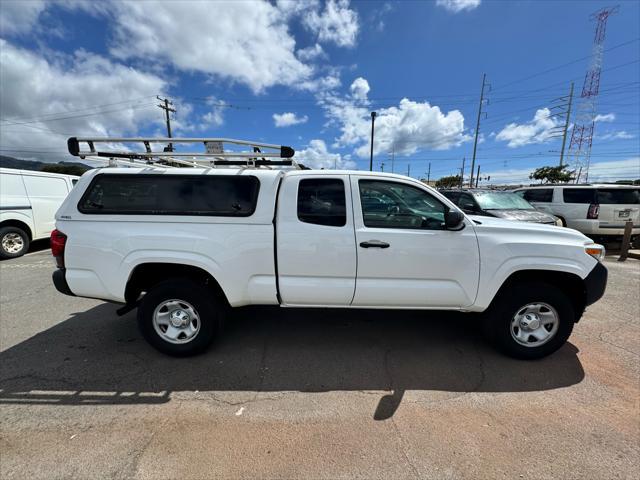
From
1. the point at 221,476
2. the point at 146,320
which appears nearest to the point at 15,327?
the point at 146,320

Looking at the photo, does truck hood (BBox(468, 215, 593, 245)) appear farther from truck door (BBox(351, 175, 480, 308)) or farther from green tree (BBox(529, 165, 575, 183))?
green tree (BBox(529, 165, 575, 183))

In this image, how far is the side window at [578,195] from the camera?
8.61 meters

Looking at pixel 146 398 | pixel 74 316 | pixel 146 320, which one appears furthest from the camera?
pixel 74 316

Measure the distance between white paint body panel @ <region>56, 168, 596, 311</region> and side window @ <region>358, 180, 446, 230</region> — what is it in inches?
3.3

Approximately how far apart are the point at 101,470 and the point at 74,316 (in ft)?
9.60

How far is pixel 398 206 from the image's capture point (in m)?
3.06

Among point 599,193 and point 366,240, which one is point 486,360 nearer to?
point 366,240

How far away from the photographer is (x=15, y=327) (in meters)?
3.75

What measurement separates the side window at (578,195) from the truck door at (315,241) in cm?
920

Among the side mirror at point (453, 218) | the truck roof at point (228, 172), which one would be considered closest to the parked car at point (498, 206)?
the side mirror at point (453, 218)

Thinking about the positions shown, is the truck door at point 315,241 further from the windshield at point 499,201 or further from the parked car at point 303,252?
the windshield at point 499,201

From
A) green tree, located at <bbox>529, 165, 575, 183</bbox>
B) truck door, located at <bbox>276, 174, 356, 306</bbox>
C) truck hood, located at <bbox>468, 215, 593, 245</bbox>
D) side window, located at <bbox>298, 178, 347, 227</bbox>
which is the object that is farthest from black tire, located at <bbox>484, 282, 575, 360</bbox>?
green tree, located at <bbox>529, 165, 575, 183</bbox>

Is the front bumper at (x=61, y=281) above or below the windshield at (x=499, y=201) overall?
below

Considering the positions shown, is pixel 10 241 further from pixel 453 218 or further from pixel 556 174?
pixel 556 174
